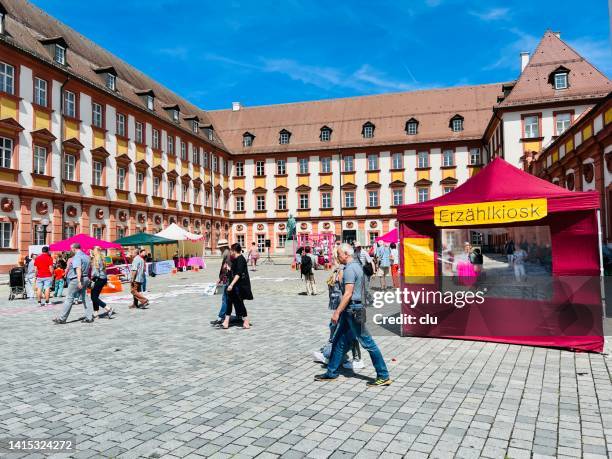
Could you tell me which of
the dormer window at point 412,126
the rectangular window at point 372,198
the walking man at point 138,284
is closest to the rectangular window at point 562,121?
the dormer window at point 412,126

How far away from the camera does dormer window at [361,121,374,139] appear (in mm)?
51469

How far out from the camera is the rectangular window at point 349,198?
5128cm

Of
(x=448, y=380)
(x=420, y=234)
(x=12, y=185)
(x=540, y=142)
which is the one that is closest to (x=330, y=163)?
(x=540, y=142)

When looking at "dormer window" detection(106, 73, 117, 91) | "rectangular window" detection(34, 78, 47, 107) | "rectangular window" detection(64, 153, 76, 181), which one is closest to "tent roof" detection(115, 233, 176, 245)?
"rectangular window" detection(64, 153, 76, 181)

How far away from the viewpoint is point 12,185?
81.0 feet

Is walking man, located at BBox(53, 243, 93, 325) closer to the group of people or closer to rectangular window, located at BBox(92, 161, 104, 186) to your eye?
the group of people

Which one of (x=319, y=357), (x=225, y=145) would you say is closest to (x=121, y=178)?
(x=225, y=145)

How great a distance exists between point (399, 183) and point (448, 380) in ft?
147

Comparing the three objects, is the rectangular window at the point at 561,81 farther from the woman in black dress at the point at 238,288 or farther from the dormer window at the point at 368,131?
the woman in black dress at the point at 238,288

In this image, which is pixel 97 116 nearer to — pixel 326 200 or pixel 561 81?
pixel 326 200

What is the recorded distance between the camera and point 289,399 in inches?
213

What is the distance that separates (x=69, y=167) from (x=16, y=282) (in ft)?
48.5

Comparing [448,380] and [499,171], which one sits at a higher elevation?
[499,171]

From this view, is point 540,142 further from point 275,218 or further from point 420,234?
point 420,234
